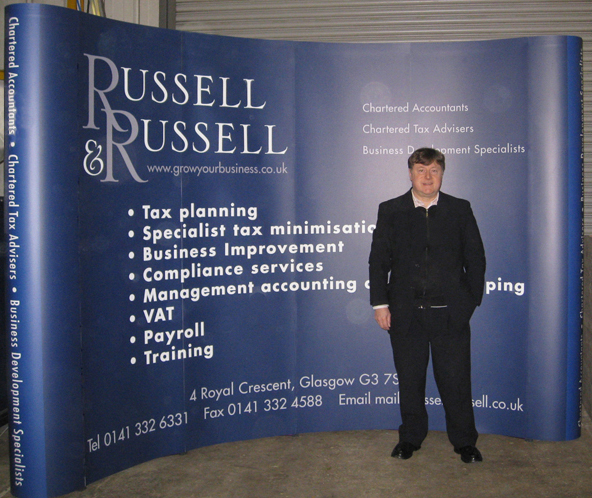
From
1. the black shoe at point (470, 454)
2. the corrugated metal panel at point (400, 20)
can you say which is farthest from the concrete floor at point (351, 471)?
the corrugated metal panel at point (400, 20)

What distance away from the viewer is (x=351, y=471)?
3.84 metres

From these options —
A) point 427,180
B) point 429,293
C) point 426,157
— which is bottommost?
point 429,293

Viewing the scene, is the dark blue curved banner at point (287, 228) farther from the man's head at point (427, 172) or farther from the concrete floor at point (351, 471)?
the man's head at point (427, 172)

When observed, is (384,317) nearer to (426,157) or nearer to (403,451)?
(403,451)

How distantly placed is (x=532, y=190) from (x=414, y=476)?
1.95m

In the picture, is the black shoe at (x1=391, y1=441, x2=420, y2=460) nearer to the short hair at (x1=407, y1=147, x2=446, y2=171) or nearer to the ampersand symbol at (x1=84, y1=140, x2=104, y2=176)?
the short hair at (x1=407, y1=147, x2=446, y2=171)

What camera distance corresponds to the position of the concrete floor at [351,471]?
356cm

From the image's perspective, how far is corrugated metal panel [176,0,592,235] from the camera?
5.70m

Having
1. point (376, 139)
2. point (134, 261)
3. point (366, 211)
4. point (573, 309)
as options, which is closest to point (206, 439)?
point (134, 261)

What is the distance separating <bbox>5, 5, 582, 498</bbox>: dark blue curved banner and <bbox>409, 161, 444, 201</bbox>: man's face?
286mm

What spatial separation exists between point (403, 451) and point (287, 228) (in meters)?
1.60

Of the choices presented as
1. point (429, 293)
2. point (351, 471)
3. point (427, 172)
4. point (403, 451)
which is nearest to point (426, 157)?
point (427, 172)

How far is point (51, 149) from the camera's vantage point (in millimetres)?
3414

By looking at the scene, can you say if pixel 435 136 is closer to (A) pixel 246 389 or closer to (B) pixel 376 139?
(B) pixel 376 139
